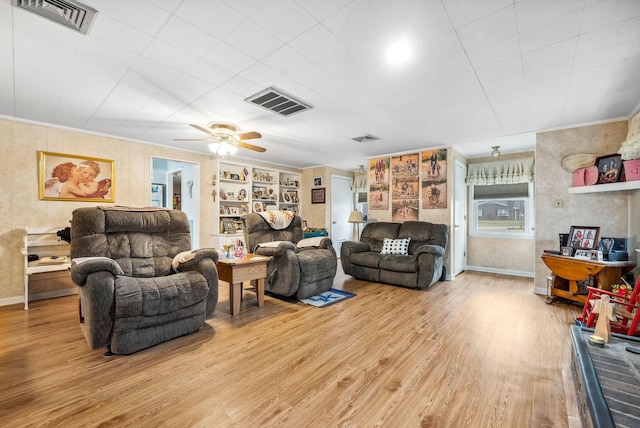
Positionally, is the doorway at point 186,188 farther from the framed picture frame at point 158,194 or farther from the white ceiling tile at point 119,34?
the white ceiling tile at point 119,34

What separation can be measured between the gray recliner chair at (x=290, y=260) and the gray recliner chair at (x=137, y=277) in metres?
0.87

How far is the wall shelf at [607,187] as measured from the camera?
294 centimetres

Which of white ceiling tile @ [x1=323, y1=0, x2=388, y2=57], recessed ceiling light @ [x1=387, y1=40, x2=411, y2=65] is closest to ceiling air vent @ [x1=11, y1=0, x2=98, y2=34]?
white ceiling tile @ [x1=323, y1=0, x2=388, y2=57]

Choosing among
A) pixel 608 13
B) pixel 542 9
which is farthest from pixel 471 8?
pixel 608 13

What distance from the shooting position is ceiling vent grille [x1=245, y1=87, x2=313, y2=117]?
2.84 meters

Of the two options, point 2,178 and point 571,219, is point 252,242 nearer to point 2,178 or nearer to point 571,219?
point 2,178

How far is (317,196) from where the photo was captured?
6.96m

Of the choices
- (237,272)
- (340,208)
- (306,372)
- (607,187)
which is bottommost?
(306,372)

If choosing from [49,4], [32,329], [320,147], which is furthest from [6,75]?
[320,147]

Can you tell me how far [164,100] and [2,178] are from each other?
2.48m

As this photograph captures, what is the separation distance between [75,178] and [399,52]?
461 centimetres

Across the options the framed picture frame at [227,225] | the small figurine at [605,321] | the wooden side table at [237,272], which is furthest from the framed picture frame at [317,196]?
the small figurine at [605,321]

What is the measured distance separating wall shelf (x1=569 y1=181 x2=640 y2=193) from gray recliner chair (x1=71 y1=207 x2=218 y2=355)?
4482mm

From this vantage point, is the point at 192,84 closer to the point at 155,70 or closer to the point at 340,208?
the point at 155,70
